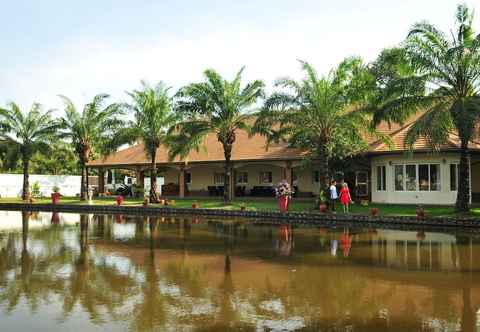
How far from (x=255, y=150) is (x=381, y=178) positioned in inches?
372

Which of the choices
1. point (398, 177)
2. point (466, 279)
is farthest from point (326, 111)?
point (466, 279)

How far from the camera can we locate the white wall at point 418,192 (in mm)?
26938

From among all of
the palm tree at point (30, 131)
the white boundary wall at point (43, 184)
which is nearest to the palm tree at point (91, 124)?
the palm tree at point (30, 131)

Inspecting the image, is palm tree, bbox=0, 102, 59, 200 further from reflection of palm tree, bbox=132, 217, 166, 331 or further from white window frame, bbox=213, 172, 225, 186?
reflection of palm tree, bbox=132, 217, 166, 331

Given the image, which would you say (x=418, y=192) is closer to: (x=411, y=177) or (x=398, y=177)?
(x=411, y=177)

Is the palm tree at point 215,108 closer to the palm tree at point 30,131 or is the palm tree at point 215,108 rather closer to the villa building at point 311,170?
the villa building at point 311,170

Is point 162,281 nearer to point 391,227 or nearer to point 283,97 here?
point 391,227

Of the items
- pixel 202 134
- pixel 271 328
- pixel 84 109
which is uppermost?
pixel 84 109

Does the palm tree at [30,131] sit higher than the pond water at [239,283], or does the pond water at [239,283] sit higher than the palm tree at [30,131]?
the palm tree at [30,131]

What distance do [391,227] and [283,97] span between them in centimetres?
879

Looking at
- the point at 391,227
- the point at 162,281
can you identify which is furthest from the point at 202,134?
the point at 162,281

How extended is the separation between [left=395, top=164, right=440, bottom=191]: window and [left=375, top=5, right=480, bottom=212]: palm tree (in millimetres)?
4801

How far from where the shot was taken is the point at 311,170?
115 ft

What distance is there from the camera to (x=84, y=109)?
37.6m
